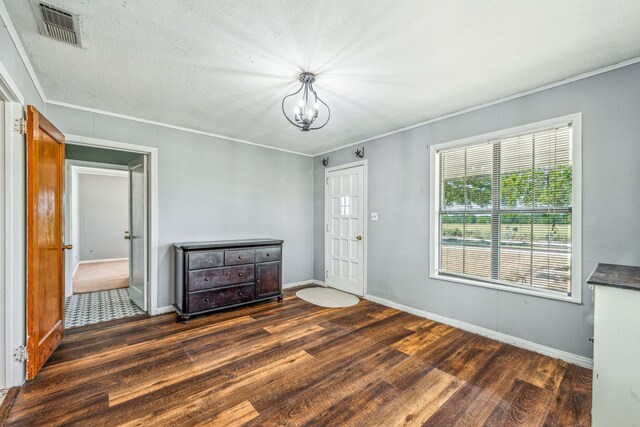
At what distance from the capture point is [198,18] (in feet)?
5.61

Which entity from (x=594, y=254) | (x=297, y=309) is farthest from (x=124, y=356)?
(x=594, y=254)

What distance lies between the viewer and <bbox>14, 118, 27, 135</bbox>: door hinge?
1975 millimetres

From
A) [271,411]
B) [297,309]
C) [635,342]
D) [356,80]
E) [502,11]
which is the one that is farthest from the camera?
[297,309]

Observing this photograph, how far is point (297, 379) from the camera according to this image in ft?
7.10

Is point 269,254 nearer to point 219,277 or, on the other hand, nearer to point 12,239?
point 219,277

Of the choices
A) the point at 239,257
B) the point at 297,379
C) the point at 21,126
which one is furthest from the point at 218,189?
the point at 297,379

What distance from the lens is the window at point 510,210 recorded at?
2.52 metres

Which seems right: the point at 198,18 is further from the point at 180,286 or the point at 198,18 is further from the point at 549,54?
the point at 180,286

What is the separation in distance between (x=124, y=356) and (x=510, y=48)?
157 inches

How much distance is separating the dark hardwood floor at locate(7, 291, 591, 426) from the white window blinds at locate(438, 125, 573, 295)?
0.75m

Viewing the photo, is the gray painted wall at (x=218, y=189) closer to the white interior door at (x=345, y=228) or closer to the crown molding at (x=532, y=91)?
the white interior door at (x=345, y=228)

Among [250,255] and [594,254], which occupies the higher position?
[594,254]

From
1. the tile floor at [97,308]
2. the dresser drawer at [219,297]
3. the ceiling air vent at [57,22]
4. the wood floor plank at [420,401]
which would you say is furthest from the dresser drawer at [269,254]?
A: the ceiling air vent at [57,22]

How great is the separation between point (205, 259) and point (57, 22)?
2477 mm
